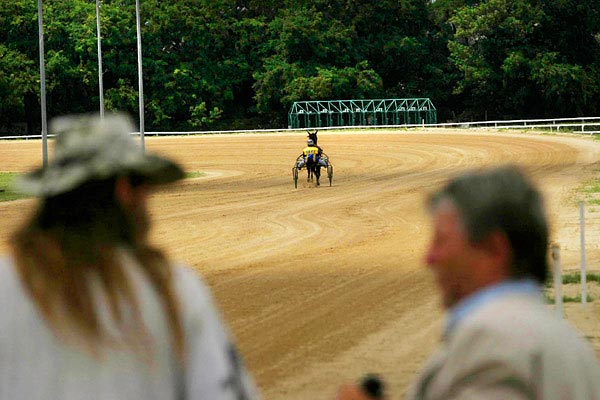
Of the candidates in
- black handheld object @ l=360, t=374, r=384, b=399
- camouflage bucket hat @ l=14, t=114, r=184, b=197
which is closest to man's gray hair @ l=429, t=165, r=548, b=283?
black handheld object @ l=360, t=374, r=384, b=399

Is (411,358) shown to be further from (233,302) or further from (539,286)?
(539,286)

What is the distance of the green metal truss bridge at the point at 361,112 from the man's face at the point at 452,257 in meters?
70.4

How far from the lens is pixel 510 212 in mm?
2484

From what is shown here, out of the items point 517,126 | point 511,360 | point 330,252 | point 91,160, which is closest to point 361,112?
point 517,126

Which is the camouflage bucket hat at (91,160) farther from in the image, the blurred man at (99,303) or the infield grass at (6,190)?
the infield grass at (6,190)

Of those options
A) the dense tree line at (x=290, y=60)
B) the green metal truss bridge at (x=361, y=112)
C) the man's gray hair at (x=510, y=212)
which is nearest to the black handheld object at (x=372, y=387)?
the man's gray hair at (x=510, y=212)

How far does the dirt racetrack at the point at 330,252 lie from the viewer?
33.6 ft

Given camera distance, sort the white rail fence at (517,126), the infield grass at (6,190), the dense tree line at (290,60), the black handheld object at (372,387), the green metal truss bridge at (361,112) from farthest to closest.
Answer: the dense tree line at (290,60)
the green metal truss bridge at (361,112)
the white rail fence at (517,126)
the infield grass at (6,190)
the black handheld object at (372,387)

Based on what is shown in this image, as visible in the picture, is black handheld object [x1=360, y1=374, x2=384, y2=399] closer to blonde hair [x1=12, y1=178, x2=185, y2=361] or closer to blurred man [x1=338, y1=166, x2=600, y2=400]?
blurred man [x1=338, y1=166, x2=600, y2=400]

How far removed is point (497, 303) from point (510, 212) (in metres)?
0.19

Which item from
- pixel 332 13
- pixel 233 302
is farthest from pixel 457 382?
pixel 332 13

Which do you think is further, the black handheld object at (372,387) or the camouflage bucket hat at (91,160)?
the camouflage bucket hat at (91,160)

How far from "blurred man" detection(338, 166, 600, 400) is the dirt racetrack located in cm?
78

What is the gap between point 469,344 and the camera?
7.78 ft
